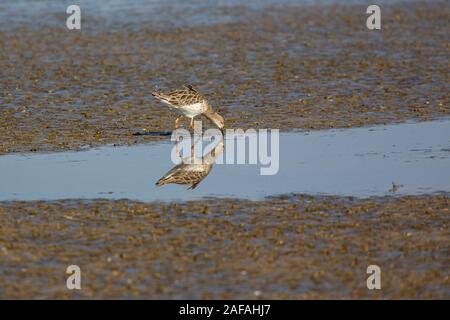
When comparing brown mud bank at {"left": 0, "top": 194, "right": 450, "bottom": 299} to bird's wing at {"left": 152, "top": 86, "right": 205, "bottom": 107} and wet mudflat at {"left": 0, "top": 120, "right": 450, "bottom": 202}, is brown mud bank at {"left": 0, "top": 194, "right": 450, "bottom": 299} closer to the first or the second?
wet mudflat at {"left": 0, "top": 120, "right": 450, "bottom": 202}

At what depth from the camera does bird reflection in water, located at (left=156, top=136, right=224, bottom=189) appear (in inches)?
477

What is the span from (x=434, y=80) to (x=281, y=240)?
8.80 m

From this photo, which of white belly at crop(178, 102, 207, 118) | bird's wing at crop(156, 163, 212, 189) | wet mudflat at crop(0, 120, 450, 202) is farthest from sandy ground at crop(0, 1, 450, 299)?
bird's wing at crop(156, 163, 212, 189)

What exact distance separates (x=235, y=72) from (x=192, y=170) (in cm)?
630

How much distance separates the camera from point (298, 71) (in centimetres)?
1861

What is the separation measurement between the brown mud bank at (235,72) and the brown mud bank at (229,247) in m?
3.67

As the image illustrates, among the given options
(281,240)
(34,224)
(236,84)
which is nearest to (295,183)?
(281,240)

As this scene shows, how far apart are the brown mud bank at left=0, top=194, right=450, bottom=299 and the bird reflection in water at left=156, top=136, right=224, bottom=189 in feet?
3.48

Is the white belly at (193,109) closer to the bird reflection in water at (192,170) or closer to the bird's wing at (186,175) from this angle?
the bird reflection in water at (192,170)

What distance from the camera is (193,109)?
14.4 m

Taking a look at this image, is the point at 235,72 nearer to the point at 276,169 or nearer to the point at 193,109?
the point at 193,109

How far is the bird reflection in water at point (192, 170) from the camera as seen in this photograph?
12125 mm
